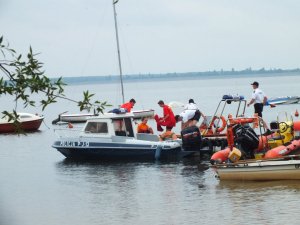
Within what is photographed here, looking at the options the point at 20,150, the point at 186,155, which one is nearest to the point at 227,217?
the point at 186,155

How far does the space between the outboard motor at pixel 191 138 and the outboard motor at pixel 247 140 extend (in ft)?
12.7

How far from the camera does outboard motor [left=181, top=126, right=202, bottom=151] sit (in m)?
25.1

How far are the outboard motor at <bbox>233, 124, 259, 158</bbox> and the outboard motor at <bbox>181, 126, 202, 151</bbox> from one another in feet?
12.7

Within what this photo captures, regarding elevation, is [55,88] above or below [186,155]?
above

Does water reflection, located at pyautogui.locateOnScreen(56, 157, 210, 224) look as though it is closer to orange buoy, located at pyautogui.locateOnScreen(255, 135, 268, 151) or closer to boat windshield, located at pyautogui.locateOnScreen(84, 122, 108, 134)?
boat windshield, located at pyautogui.locateOnScreen(84, 122, 108, 134)

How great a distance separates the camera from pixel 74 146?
27.3 metres

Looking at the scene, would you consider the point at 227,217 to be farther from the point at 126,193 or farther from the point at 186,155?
the point at 186,155

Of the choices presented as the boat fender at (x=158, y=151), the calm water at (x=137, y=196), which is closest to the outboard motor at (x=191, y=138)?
the calm water at (x=137, y=196)

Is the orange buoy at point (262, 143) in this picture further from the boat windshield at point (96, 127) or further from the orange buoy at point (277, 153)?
the boat windshield at point (96, 127)

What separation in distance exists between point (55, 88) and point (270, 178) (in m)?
13.5

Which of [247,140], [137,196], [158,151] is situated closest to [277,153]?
[247,140]

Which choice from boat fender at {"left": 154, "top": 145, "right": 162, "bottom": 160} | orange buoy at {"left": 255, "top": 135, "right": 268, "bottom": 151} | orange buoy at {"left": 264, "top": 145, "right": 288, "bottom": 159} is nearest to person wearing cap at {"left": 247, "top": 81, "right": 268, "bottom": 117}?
boat fender at {"left": 154, "top": 145, "right": 162, "bottom": 160}

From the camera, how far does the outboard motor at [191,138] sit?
82.4 feet

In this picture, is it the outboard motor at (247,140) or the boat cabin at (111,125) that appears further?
the boat cabin at (111,125)
